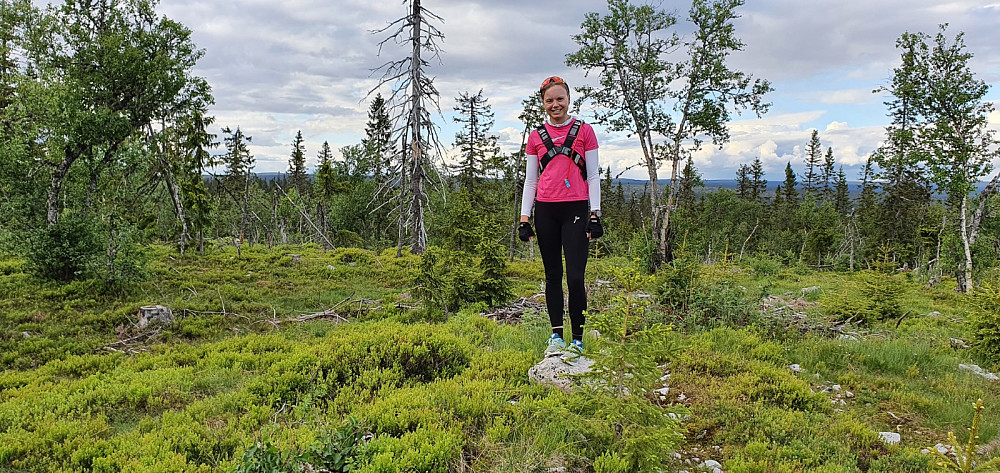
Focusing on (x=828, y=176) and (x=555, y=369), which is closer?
(x=555, y=369)

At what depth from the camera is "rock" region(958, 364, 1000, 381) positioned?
19.1 feet

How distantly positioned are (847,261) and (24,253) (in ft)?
139

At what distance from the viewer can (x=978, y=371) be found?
6039mm

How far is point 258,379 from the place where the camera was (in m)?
5.25

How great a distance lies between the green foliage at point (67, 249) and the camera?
11172 millimetres

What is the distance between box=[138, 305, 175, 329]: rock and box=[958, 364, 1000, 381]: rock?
12695 mm

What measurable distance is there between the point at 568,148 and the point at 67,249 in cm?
1298

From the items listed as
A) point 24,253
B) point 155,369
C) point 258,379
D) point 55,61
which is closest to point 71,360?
point 155,369

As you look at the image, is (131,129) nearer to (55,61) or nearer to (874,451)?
(55,61)

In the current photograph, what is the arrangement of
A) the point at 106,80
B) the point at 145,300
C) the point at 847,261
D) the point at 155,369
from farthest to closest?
the point at 847,261
the point at 106,80
the point at 145,300
the point at 155,369

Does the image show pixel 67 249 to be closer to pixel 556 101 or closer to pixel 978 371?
pixel 556 101

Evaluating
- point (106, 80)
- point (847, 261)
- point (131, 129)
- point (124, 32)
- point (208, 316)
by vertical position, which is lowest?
point (847, 261)

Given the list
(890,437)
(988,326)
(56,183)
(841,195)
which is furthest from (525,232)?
(841,195)

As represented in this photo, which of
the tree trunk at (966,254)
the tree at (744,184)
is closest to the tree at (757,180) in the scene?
the tree at (744,184)
